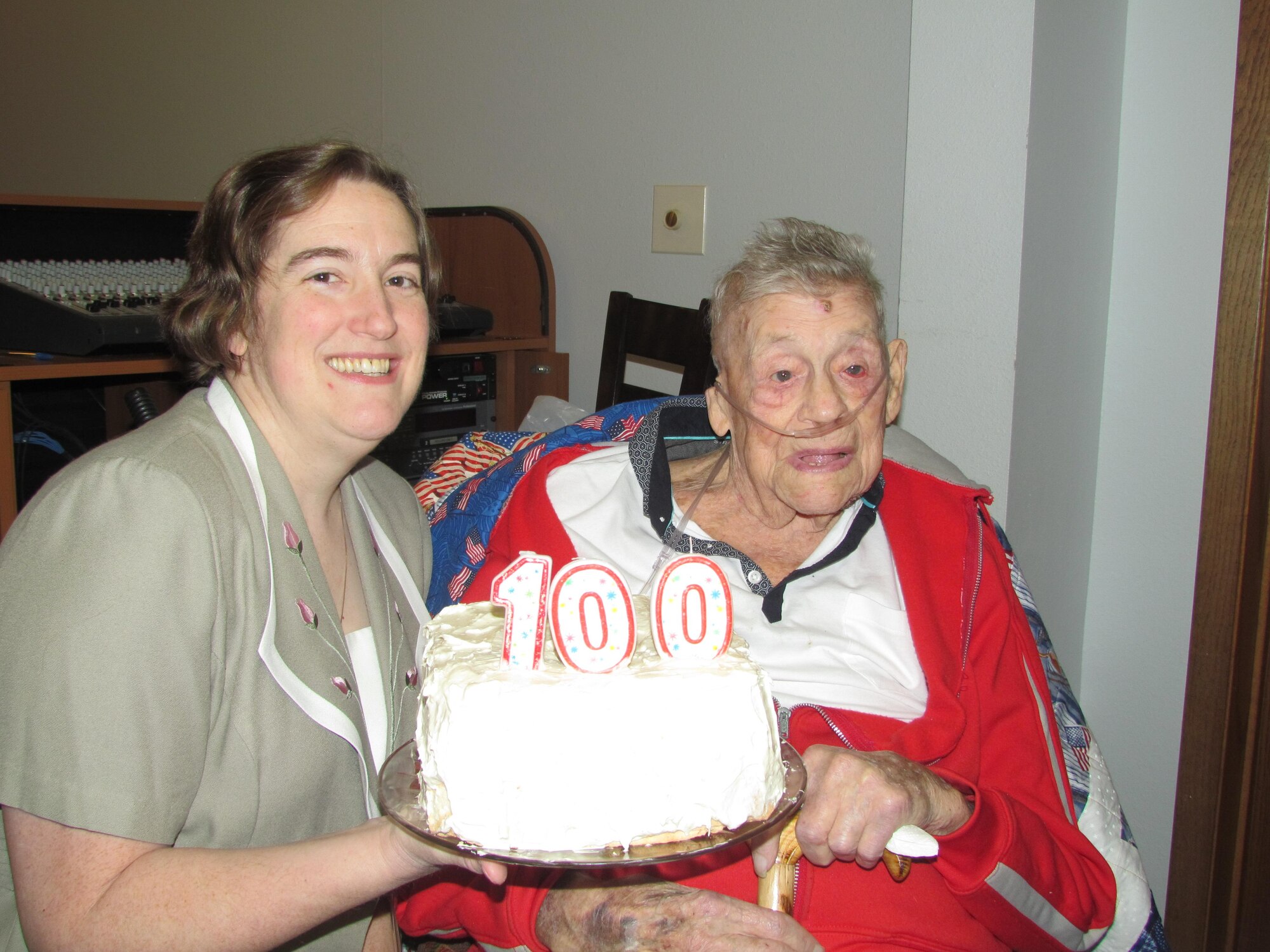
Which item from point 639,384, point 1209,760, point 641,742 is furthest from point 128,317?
point 1209,760

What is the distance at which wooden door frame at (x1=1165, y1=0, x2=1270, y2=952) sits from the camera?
73.3 inches

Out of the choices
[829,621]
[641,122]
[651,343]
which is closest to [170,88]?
[641,122]

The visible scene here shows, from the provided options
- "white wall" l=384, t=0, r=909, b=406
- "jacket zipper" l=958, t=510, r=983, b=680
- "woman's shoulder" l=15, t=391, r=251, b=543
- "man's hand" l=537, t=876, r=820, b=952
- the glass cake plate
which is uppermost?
"white wall" l=384, t=0, r=909, b=406

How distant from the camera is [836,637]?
138cm

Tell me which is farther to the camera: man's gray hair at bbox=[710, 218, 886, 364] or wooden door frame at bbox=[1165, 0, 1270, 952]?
wooden door frame at bbox=[1165, 0, 1270, 952]

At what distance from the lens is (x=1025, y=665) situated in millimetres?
1412

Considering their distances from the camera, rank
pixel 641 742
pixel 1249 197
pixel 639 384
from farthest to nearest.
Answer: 1. pixel 639 384
2. pixel 1249 197
3. pixel 641 742

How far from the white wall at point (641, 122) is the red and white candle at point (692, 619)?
1510 millimetres

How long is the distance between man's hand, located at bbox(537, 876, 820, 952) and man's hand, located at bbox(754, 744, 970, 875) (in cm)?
7

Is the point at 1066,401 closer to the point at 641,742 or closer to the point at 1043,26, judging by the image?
the point at 1043,26

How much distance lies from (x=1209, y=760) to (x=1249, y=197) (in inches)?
45.8

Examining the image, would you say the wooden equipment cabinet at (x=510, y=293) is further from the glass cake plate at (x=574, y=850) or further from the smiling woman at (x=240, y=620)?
the glass cake plate at (x=574, y=850)

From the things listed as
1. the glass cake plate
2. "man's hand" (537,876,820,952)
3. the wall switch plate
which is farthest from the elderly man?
the wall switch plate

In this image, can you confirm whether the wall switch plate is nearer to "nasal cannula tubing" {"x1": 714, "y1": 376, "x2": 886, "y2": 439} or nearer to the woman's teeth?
"nasal cannula tubing" {"x1": 714, "y1": 376, "x2": 886, "y2": 439}
